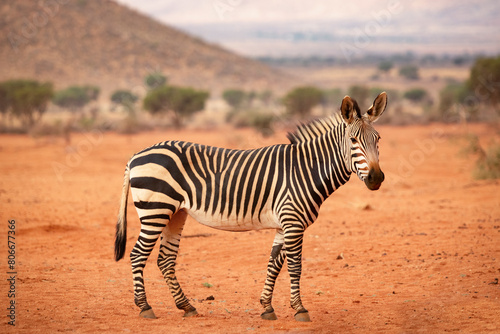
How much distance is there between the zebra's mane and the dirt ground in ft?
6.61

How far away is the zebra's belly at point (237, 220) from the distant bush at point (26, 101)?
3105 centimetres

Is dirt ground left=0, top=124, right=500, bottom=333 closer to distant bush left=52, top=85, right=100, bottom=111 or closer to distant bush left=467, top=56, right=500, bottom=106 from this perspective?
Result: distant bush left=467, top=56, right=500, bottom=106

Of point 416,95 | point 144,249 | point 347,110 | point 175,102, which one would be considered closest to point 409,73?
point 416,95

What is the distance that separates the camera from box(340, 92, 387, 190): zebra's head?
18.4 feet

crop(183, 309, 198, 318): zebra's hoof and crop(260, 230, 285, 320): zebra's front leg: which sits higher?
crop(260, 230, 285, 320): zebra's front leg

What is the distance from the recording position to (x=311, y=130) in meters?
6.49

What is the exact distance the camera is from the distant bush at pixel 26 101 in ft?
113

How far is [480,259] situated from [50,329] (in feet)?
19.6

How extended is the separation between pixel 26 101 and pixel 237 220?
103ft

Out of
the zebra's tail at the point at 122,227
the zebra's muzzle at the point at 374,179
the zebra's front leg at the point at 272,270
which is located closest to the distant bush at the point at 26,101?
the zebra's tail at the point at 122,227

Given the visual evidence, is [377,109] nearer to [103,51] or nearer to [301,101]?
[301,101]

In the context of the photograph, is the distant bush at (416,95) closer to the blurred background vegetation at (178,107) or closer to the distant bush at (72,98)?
the blurred background vegetation at (178,107)

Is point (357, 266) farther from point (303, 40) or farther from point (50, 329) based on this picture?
point (303, 40)

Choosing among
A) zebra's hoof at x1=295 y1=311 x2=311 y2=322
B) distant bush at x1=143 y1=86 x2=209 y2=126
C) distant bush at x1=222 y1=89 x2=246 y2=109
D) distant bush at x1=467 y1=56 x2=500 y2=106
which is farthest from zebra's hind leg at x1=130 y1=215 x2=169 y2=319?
distant bush at x1=222 y1=89 x2=246 y2=109
